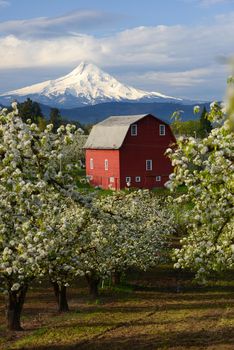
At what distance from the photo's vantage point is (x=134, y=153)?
254ft

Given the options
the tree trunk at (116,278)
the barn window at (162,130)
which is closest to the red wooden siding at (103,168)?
the barn window at (162,130)

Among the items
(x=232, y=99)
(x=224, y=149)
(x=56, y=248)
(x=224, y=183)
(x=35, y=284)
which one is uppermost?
(x=232, y=99)

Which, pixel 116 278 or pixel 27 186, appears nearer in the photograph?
pixel 27 186

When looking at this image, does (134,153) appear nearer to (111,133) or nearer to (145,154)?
(145,154)

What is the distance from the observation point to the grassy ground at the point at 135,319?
20688mm

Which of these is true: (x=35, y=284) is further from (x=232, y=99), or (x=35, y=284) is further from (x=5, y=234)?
(x=232, y=99)

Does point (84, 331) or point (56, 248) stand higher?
point (56, 248)

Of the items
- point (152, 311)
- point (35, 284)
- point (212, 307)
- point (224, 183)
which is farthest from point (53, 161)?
point (35, 284)

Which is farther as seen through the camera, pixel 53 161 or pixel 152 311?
pixel 152 311

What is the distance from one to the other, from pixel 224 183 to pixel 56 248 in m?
6.86

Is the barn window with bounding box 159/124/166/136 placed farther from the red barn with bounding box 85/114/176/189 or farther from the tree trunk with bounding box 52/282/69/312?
the tree trunk with bounding box 52/282/69/312

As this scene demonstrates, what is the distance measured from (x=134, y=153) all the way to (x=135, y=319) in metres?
52.8

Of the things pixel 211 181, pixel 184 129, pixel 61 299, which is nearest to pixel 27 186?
pixel 211 181

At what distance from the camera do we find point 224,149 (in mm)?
12555
